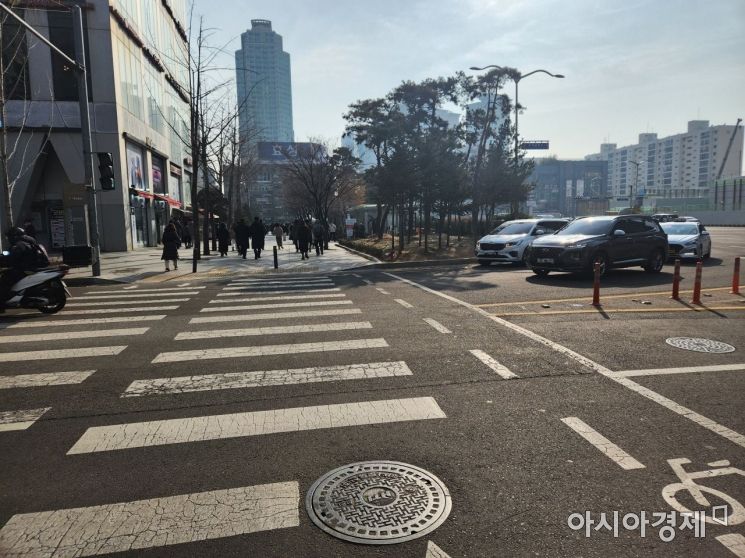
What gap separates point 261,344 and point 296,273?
10.4 metres

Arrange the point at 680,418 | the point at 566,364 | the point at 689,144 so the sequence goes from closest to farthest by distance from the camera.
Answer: the point at 680,418 → the point at 566,364 → the point at 689,144

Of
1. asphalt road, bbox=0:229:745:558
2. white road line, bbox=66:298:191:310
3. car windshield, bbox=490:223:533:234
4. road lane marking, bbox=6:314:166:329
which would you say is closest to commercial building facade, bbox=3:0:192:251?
white road line, bbox=66:298:191:310

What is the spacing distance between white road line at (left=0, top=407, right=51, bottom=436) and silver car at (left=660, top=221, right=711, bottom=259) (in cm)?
1744

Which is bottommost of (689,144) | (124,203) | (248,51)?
(124,203)

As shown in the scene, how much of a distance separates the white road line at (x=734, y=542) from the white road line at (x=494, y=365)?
2.68 m

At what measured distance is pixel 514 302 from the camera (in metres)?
10.0

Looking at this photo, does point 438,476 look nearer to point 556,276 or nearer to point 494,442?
point 494,442

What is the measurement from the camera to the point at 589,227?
14.3 meters

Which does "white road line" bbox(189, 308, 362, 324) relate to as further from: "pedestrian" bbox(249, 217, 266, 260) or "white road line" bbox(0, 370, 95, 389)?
"pedestrian" bbox(249, 217, 266, 260)

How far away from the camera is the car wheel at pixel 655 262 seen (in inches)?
571

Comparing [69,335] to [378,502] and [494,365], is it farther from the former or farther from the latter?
[378,502]

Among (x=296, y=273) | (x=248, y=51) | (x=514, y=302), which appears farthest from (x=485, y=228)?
(x=248, y=51)

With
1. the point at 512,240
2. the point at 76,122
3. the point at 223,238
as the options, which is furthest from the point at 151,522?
the point at 76,122

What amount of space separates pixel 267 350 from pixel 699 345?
5634mm
